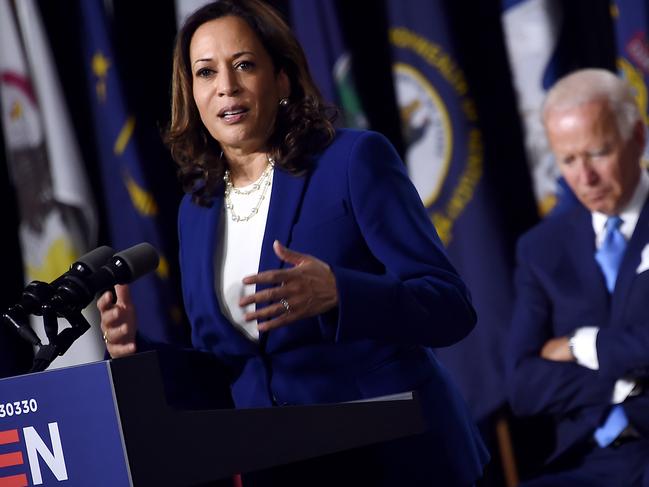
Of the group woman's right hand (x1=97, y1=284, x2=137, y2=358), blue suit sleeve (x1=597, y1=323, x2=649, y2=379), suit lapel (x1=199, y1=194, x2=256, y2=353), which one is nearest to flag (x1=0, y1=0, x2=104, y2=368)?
blue suit sleeve (x1=597, y1=323, x2=649, y2=379)

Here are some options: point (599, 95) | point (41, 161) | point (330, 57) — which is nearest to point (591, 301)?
point (599, 95)

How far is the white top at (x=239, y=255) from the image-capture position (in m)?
1.60

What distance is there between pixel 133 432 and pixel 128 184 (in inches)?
116

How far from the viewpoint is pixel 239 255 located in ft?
5.41

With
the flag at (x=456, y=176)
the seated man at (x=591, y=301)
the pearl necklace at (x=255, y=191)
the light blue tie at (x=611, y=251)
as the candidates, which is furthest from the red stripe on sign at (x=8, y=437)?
the flag at (x=456, y=176)

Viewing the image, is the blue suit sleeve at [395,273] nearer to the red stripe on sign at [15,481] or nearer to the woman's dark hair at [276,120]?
the woman's dark hair at [276,120]

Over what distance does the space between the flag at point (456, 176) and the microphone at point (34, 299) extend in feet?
8.16

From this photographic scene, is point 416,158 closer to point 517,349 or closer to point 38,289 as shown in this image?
point 517,349

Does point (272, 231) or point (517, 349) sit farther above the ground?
point (272, 231)

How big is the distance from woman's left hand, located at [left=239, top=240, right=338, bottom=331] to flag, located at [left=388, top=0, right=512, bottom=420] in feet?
8.05

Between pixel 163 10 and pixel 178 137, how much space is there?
7.73 ft

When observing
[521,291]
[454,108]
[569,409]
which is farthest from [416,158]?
[569,409]

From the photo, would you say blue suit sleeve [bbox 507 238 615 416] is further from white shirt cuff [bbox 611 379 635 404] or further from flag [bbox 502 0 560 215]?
flag [bbox 502 0 560 215]

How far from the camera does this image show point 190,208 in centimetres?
180
